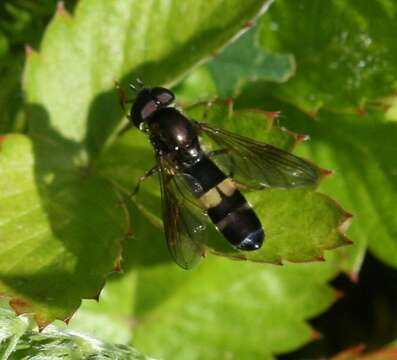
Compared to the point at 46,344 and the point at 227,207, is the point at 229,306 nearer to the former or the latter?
the point at 227,207

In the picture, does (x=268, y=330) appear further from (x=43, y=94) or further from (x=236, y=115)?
(x=43, y=94)

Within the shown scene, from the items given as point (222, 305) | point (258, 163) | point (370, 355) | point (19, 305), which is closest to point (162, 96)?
point (258, 163)

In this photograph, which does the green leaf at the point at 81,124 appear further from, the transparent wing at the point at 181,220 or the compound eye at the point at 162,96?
the transparent wing at the point at 181,220

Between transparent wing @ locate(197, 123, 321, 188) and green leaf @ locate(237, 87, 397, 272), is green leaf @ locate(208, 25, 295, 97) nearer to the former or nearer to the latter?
green leaf @ locate(237, 87, 397, 272)

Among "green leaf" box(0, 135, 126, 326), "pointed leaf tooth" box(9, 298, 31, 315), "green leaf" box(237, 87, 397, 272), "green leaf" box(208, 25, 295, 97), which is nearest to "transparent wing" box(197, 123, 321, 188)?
"green leaf" box(0, 135, 126, 326)

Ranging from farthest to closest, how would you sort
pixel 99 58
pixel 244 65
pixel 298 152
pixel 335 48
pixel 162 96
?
pixel 244 65, pixel 298 152, pixel 335 48, pixel 99 58, pixel 162 96

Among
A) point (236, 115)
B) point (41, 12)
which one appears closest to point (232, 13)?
point (236, 115)
